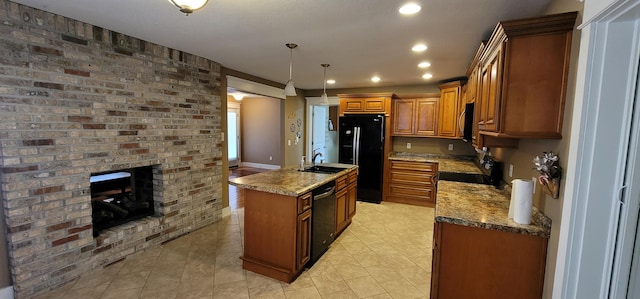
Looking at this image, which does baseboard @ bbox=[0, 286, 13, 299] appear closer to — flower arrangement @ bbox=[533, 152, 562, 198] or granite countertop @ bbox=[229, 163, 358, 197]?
granite countertop @ bbox=[229, 163, 358, 197]

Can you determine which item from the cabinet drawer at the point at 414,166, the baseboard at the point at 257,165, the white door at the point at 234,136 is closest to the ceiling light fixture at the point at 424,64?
the cabinet drawer at the point at 414,166

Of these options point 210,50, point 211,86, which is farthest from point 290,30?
point 211,86

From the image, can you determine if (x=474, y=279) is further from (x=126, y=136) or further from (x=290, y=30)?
(x=126, y=136)

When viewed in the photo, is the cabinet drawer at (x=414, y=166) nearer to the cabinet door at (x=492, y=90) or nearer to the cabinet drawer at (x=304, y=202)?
the cabinet door at (x=492, y=90)

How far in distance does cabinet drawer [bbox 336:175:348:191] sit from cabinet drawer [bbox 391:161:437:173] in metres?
1.86

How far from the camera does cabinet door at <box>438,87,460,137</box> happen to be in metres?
4.45

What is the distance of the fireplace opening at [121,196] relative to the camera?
2.91 meters

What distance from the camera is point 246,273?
8.49ft

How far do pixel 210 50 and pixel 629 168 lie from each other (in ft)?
11.6

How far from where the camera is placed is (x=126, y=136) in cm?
277

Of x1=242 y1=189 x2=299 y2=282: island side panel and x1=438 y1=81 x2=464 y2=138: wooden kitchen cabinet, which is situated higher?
x1=438 y1=81 x2=464 y2=138: wooden kitchen cabinet

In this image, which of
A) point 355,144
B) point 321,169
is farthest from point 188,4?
point 355,144

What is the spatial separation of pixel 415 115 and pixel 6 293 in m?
5.44

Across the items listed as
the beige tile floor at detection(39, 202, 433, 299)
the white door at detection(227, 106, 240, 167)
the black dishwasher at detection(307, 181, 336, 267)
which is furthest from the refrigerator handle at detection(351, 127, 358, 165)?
the white door at detection(227, 106, 240, 167)
